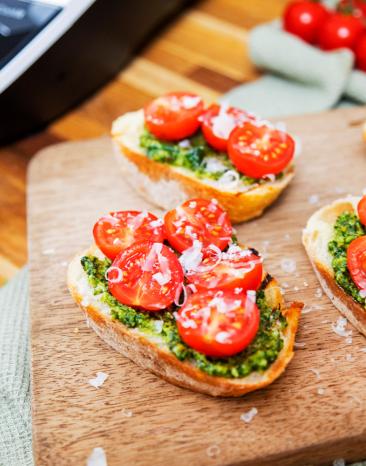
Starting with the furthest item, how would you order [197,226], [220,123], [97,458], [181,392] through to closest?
[220,123] < [197,226] < [181,392] < [97,458]

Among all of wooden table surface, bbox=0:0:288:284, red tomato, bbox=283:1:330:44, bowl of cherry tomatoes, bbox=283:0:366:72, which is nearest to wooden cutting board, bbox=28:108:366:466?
wooden table surface, bbox=0:0:288:284

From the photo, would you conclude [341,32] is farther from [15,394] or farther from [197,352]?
[15,394]

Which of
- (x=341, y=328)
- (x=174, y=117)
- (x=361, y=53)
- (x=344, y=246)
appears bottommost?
(x=341, y=328)

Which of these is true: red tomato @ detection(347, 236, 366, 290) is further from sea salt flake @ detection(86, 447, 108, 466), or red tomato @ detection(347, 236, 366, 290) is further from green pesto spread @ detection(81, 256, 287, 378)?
sea salt flake @ detection(86, 447, 108, 466)

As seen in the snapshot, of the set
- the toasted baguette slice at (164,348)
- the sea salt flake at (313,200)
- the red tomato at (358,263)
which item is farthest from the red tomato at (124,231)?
the sea salt flake at (313,200)

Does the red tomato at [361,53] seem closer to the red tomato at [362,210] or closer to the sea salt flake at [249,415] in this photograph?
the red tomato at [362,210]

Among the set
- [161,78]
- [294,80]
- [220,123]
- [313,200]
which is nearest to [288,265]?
[313,200]
